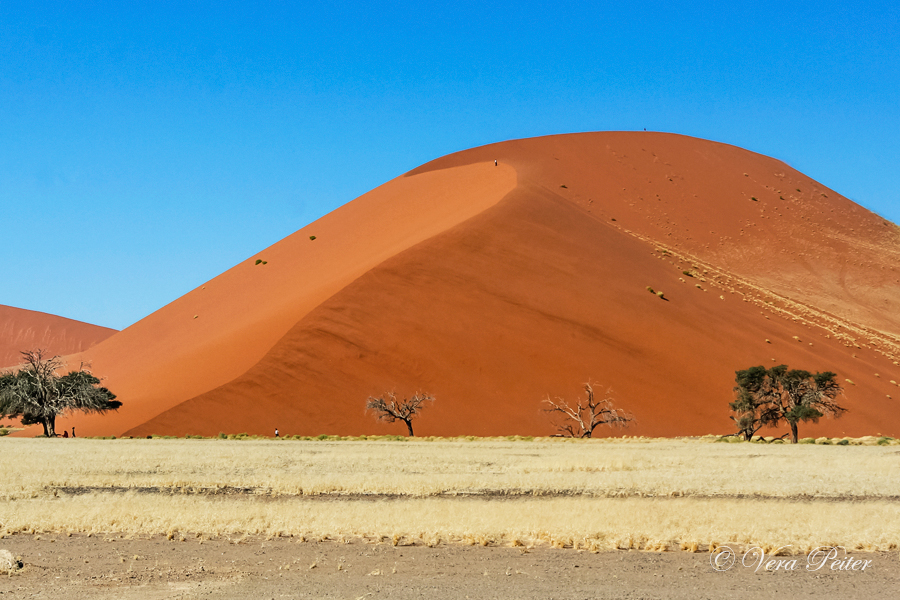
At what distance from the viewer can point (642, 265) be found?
55.7 metres

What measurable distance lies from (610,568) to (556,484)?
8.37 m

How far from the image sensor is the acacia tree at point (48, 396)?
42062mm

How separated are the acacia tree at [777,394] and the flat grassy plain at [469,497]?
1169cm

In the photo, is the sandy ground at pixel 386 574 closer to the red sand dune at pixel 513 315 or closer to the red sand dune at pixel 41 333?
the red sand dune at pixel 513 315

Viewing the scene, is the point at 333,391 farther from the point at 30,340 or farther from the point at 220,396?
the point at 30,340

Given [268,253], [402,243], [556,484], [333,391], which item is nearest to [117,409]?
[333,391]

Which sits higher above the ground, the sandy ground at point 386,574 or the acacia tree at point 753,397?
the acacia tree at point 753,397

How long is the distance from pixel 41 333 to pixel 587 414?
118814 mm

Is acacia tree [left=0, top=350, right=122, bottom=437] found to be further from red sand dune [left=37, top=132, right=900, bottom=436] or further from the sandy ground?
the sandy ground

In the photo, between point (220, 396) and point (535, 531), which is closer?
point (535, 531)

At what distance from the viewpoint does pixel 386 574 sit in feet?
29.7

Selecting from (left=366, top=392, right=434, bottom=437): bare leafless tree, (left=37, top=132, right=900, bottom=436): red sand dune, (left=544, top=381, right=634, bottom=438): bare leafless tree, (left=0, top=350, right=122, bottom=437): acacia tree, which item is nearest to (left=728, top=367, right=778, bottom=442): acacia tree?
(left=37, top=132, right=900, bottom=436): red sand dune
